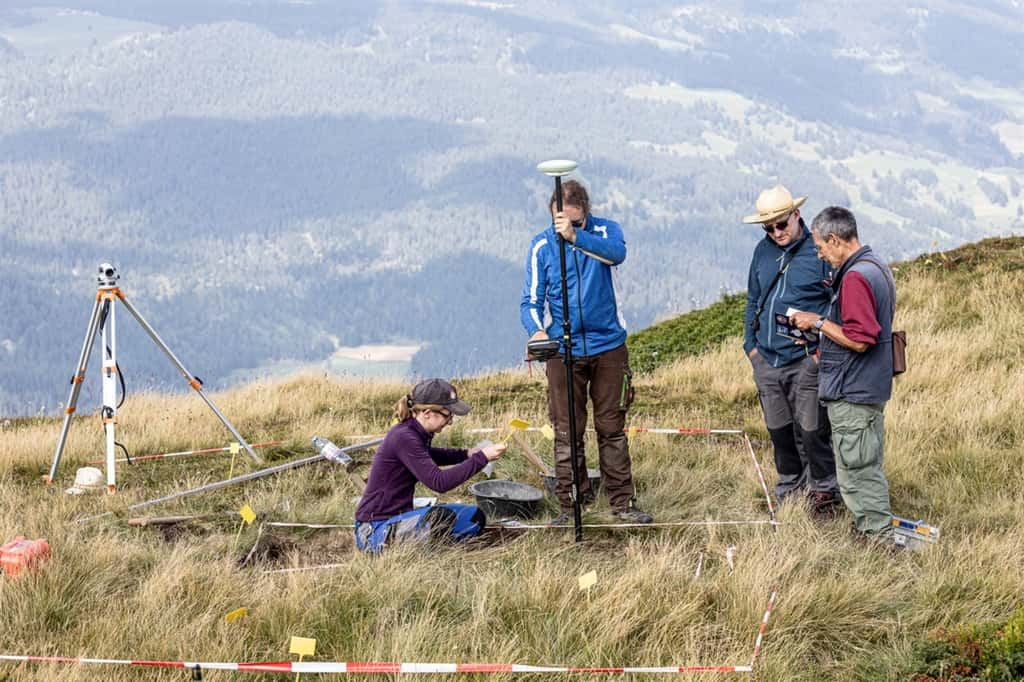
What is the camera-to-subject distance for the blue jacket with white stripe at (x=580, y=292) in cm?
687

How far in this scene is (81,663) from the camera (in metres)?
4.90

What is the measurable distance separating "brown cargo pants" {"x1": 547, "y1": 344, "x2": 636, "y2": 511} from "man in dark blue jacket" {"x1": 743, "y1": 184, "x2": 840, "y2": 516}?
921mm

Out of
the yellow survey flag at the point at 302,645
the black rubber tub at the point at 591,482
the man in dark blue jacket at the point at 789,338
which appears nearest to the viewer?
the yellow survey flag at the point at 302,645

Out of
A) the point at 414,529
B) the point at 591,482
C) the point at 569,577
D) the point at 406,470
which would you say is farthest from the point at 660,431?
the point at 569,577

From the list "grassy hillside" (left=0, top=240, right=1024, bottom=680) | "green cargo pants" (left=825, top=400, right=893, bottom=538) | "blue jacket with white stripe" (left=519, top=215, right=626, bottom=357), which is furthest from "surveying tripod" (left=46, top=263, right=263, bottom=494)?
"green cargo pants" (left=825, top=400, right=893, bottom=538)

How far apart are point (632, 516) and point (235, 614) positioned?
2954 millimetres

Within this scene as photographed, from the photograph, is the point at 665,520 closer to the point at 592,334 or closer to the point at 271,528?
the point at 592,334

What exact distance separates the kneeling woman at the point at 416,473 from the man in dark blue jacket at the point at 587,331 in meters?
0.82

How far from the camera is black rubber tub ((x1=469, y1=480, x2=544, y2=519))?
24.8ft

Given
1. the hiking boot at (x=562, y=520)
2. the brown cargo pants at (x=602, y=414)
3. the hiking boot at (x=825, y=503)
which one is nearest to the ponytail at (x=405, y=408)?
the brown cargo pants at (x=602, y=414)

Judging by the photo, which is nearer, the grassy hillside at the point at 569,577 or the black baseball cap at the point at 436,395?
the grassy hillside at the point at 569,577

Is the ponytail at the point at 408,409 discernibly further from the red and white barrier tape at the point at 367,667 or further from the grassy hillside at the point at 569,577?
the red and white barrier tape at the point at 367,667

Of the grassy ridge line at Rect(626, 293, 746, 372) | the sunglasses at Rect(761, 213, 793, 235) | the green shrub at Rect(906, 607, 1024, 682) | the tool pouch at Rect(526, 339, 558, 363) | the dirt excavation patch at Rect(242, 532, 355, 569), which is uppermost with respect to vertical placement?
the sunglasses at Rect(761, 213, 793, 235)

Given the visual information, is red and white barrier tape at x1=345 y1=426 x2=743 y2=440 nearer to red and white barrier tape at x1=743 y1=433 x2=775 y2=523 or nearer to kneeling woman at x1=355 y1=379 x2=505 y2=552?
red and white barrier tape at x1=743 y1=433 x2=775 y2=523
